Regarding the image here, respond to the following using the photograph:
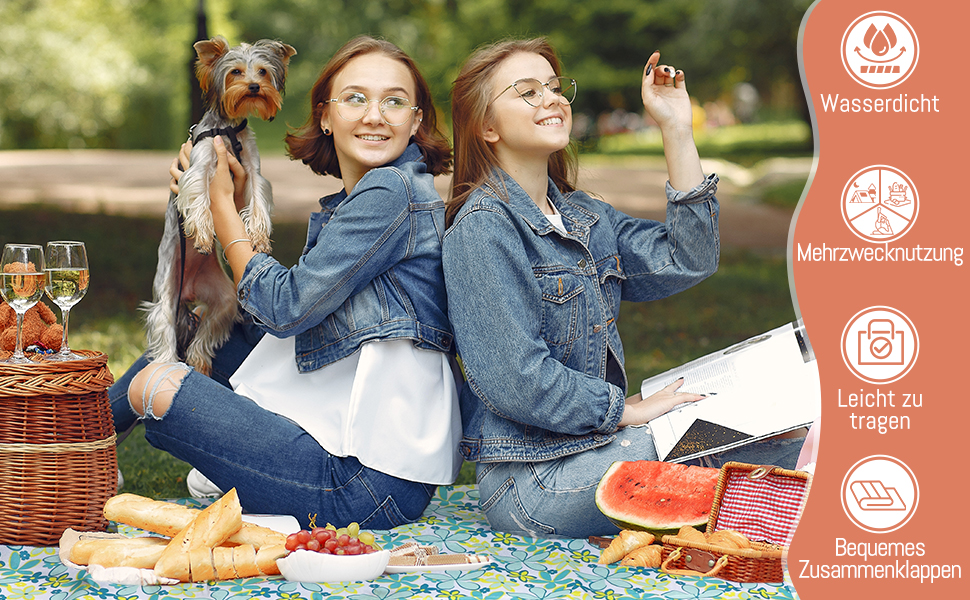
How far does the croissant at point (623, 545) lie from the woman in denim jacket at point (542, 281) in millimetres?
181

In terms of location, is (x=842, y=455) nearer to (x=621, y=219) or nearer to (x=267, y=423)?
(x=621, y=219)

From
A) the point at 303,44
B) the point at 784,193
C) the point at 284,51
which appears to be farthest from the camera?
the point at 303,44

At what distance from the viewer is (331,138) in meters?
3.75

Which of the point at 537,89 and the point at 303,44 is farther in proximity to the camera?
the point at 303,44

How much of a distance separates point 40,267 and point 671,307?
7215 mm

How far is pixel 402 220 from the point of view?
3326 mm

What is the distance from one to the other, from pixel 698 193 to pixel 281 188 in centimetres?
1486

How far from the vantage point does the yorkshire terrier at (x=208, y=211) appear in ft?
12.2

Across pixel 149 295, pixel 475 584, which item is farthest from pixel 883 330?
pixel 149 295

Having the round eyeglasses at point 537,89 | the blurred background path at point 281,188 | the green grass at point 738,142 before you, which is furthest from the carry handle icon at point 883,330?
the green grass at point 738,142

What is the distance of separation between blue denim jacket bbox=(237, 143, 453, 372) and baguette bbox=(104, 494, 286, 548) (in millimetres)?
622

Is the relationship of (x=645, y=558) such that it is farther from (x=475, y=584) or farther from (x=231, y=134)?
(x=231, y=134)

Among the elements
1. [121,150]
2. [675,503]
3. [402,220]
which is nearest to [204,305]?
[402,220]

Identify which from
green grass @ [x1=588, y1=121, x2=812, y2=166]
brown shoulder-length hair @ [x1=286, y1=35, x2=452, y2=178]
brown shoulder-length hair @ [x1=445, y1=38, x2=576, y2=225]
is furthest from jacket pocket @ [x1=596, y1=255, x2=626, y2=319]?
green grass @ [x1=588, y1=121, x2=812, y2=166]
